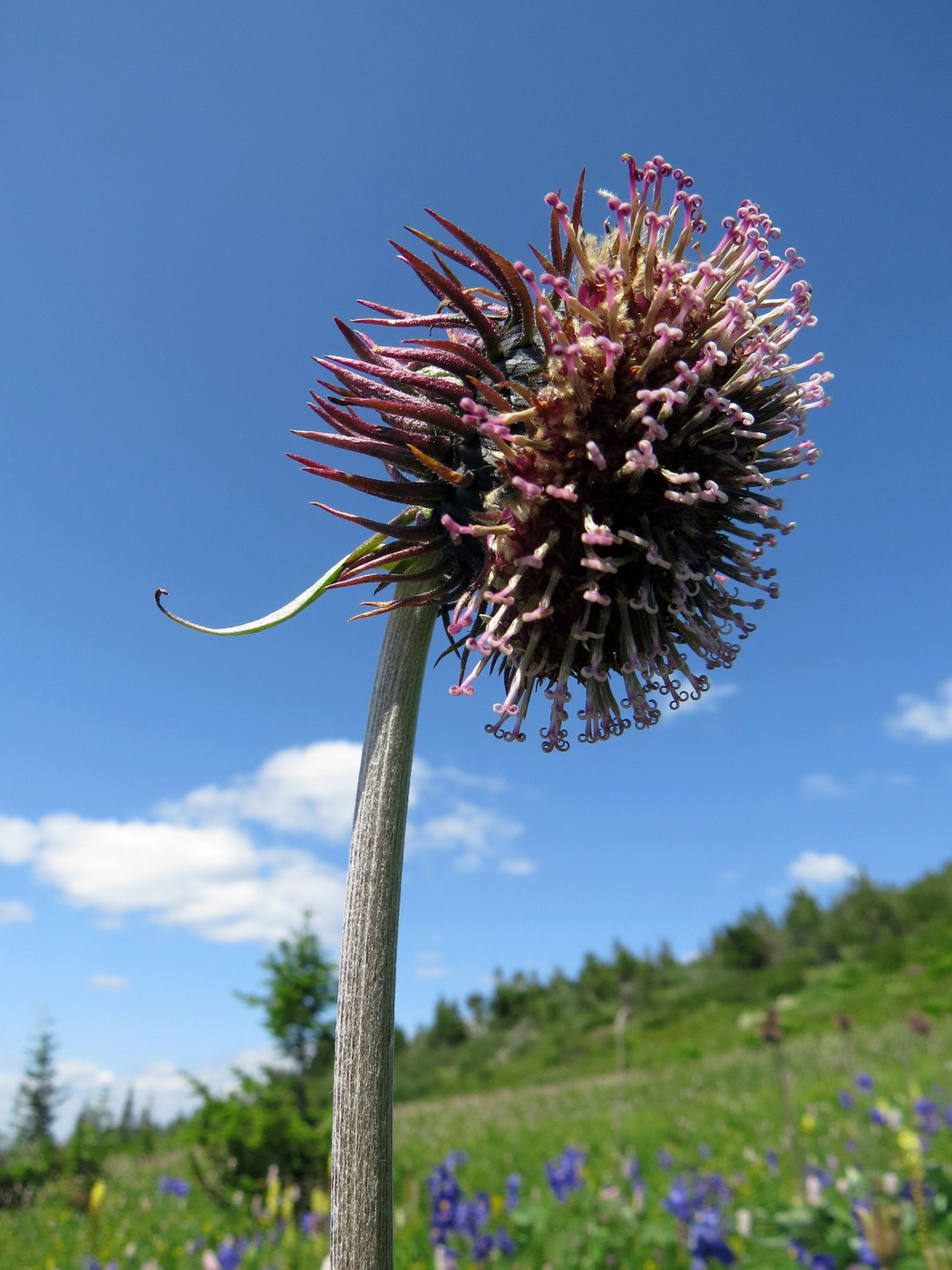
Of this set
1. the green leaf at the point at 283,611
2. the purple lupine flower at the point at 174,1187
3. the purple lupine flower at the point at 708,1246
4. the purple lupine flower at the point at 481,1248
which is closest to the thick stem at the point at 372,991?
the green leaf at the point at 283,611

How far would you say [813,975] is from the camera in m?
42.7

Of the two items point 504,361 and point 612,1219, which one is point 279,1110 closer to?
point 612,1219

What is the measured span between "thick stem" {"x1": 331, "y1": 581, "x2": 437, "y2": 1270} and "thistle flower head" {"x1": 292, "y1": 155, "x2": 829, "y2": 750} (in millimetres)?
329

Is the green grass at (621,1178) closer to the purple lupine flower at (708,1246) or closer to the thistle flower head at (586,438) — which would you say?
the purple lupine flower at (708,1246)

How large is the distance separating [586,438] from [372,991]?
54.8 inches

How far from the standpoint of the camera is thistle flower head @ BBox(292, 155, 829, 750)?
2.04 metres

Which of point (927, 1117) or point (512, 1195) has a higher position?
point (927, 1117)

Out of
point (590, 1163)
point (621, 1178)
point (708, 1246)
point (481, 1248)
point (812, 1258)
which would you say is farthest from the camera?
point (590, 1163)

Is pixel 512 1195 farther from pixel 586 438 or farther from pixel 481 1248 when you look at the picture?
pixel 586 438

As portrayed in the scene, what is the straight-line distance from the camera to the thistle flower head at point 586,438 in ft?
6.70

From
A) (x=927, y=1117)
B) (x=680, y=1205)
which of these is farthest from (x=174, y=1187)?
(x=927, y=1117)

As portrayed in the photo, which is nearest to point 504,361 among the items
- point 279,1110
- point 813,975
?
point 279,1110

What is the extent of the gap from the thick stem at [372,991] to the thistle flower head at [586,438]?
1.08 feet

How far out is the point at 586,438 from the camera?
6.75ft
